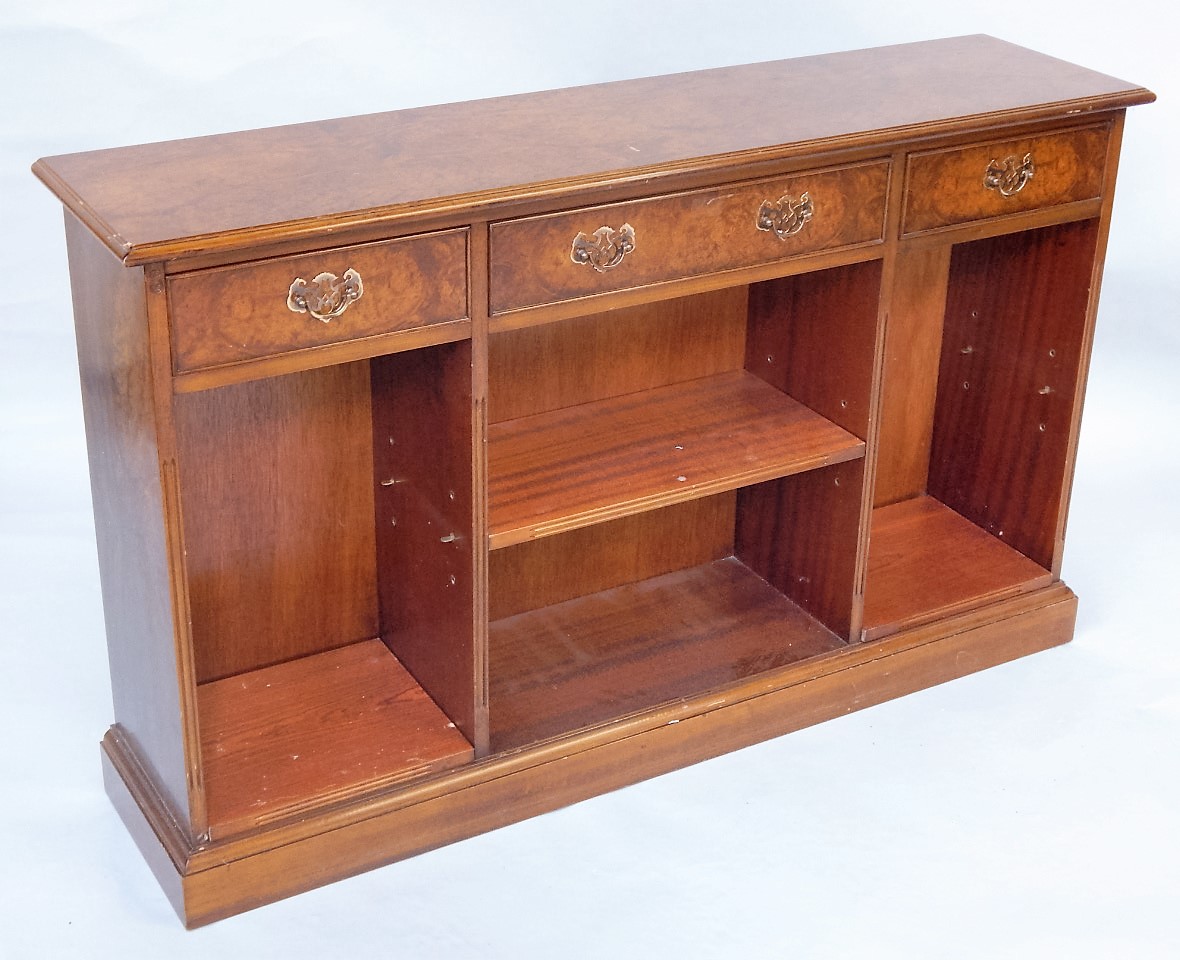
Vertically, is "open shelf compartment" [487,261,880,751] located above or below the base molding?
above

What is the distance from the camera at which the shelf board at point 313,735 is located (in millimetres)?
2885

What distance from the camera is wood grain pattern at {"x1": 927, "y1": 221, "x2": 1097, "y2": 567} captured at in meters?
3.41

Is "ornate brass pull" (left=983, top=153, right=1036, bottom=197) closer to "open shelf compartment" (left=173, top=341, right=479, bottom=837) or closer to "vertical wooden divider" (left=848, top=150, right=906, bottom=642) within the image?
"vertical wooden divider" (left=848, top=150, right=906, bottom=642)

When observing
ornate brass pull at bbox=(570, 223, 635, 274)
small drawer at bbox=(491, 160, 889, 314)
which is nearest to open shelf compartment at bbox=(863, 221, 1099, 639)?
small drawer at bbox=(491, 160, 889, 314)

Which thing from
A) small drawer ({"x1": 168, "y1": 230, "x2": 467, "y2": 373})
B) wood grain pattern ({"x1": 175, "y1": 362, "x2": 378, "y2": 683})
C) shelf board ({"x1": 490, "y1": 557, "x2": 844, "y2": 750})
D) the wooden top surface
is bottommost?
shelf board ({"x1": 490, "y1": 557, "x2": 844, "y2": 750})

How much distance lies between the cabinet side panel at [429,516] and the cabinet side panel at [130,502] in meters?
0.48

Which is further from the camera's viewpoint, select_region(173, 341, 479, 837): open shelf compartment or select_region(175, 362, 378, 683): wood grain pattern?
select_region(175, 362, 378, 683): wood grain pattern

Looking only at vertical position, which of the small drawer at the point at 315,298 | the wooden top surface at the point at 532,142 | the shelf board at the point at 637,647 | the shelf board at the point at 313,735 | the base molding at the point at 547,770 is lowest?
the base molding at the point at 547,770

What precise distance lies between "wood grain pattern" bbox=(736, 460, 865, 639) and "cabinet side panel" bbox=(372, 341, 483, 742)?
2.52ft

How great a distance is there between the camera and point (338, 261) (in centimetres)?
252

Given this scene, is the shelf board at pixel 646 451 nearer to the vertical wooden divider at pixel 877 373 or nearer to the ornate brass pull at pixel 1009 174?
the vertical wooden divider at pixel 877 373

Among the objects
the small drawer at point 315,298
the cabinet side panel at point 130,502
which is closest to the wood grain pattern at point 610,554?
the cabinet side panel at point 130,502

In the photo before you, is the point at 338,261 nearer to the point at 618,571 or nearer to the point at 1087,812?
the point at 618,571

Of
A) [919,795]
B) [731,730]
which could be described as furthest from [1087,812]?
[731,730]
